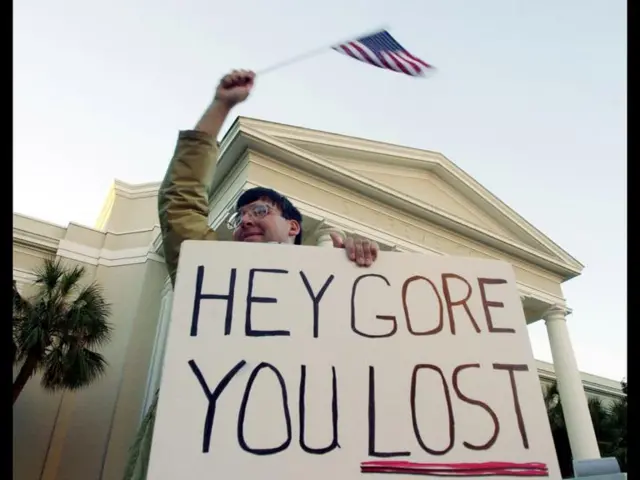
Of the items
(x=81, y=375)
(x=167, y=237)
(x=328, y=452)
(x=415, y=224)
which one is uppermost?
(x=415, y=224)

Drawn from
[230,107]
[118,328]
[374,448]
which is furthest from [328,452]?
[118,328]

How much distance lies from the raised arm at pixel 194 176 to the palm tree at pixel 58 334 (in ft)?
30.9

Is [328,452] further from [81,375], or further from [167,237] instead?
[81,375]

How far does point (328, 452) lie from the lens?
1011 millimetres

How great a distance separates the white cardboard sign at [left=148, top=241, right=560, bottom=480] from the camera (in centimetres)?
100

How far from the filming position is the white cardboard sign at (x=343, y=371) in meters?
1.00

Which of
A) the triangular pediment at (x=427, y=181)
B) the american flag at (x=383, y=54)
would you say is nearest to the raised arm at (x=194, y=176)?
the american flag at (x=383, y=54)

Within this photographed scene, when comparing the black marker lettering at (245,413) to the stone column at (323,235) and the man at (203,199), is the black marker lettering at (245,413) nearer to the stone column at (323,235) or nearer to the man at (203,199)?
the man at (203,199)

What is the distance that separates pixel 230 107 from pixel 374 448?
45.6 inches

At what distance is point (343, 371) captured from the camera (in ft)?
3.69

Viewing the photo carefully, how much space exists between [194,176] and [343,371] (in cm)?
82

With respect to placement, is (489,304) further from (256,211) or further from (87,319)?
(87,319)

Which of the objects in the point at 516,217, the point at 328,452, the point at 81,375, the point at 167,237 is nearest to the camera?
the point at 328,452

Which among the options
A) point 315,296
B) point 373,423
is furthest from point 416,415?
point 315,296
